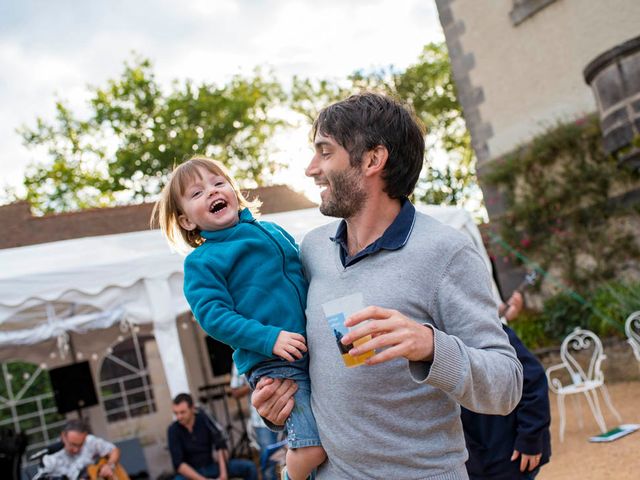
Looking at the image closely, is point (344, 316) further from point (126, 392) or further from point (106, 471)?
point (126, 392)

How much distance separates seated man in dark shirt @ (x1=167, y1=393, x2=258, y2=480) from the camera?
6793 mm

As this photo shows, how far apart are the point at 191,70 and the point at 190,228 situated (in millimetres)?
26744

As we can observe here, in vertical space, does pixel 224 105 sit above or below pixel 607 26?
above

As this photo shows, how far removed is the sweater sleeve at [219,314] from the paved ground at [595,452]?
4.04m

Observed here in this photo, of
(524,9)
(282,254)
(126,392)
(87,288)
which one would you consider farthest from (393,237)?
(126,392)

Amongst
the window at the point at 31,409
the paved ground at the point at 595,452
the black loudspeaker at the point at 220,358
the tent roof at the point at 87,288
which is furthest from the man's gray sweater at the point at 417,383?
the window at the point at 31,409

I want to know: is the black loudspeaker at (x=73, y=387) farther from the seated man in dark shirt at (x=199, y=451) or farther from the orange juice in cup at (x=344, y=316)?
the orange juice in cup at (x=344, y=316)

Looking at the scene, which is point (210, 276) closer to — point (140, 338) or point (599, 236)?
point (599, 236)

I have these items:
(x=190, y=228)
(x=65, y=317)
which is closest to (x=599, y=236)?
(x=65, y=317)

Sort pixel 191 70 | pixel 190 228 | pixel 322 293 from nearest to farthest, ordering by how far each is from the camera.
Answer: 1. pixel 322 293
2. pixel 190 228
3. pixel 191 70

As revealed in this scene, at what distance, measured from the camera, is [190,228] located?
225 cm

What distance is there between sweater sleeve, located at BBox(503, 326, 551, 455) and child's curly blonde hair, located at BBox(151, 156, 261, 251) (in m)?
1.30

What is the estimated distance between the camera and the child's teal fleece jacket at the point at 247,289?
1.89 meters

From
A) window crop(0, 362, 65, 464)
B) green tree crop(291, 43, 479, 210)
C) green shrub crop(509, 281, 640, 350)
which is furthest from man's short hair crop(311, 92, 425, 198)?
green tree crop(291, 43, 479, 210)
